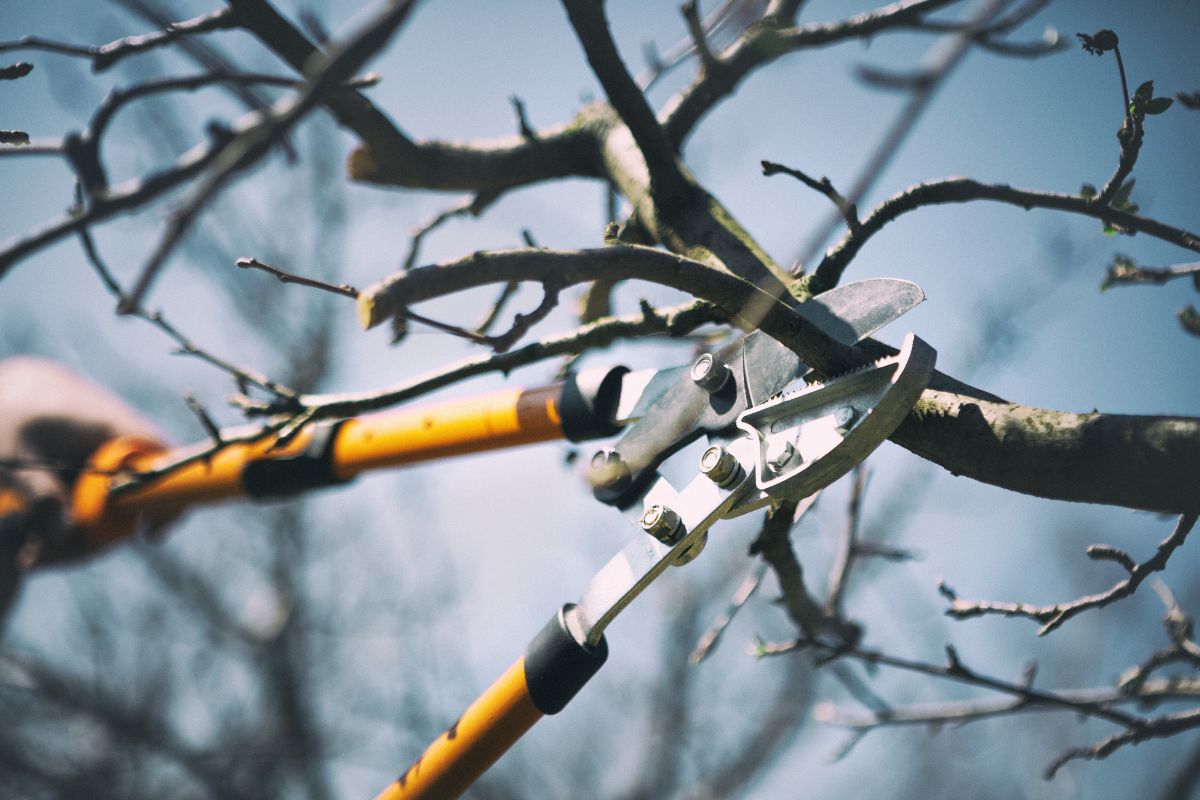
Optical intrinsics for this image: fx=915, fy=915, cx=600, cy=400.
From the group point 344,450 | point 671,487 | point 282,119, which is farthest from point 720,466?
point 344,450

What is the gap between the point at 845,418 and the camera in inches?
54.6

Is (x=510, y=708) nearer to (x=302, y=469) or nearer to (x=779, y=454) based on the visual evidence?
(x=779, y=454)

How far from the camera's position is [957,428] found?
4.39 feet

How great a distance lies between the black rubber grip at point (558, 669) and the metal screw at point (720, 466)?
Answer: 39 cm

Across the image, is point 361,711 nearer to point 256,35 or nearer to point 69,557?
point 69,557

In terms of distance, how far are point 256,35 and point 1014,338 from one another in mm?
3523

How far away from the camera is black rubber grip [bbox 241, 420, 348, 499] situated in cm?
240

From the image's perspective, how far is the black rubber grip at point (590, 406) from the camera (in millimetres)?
1875

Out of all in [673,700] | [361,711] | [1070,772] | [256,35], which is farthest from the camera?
[673,700]

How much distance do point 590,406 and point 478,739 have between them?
668 mm

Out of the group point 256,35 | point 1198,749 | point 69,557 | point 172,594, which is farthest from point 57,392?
point 172,594

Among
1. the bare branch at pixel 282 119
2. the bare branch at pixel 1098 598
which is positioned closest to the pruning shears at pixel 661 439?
the bare branch at pixel 1098 598

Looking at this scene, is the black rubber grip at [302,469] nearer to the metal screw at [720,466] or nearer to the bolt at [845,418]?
the metal screw at [720,466]

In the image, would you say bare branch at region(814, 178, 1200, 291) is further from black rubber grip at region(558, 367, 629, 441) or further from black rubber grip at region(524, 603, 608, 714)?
black rubber grip at region(524, 603, 608, 714)
